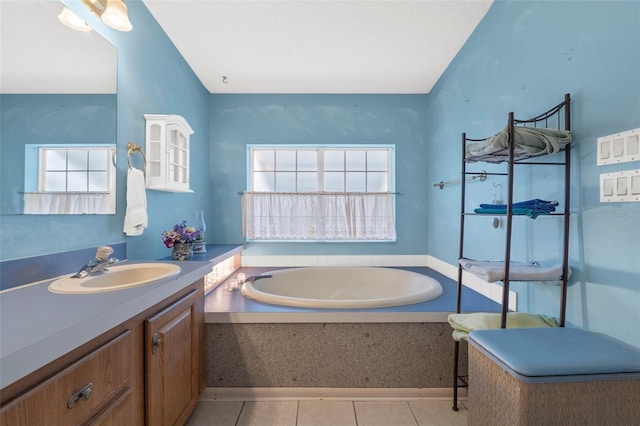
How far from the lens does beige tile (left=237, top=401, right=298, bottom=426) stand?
146 centimetres

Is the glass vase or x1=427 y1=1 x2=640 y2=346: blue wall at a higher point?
x1=427 y1=1 x2=640 y2=346: blue wall

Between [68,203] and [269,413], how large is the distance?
153cm

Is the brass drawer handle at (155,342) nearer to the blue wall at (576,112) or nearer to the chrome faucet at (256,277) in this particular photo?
the chrome faucet at (256,277)

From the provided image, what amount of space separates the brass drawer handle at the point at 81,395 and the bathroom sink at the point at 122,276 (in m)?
0.34

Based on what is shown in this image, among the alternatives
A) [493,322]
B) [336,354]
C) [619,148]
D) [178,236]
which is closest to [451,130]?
[619,148]

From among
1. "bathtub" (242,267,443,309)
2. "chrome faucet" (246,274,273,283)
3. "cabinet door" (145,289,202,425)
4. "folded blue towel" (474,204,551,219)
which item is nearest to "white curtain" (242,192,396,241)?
"bathtub" (242,267,443,309)

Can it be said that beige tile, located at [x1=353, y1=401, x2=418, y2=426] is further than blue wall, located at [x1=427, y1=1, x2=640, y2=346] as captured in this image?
Yes

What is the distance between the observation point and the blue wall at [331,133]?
2.86 m

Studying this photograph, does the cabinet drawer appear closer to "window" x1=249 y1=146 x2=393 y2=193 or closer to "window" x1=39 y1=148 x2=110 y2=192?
"window" x1=39 y1=148 x2=110 y2=192

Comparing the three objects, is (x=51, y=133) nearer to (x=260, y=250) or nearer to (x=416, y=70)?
(x=260, y=250)

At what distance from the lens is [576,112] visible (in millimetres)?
1166

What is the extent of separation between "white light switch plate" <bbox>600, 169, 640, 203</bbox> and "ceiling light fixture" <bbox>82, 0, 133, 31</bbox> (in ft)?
7.61

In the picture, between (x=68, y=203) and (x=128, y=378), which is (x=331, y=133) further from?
(x=128, y=378)

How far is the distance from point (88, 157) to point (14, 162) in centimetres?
34
